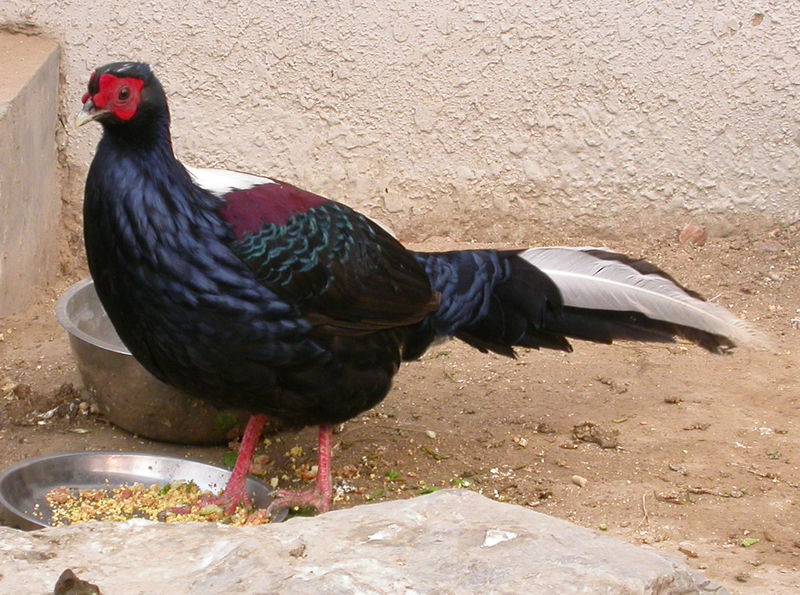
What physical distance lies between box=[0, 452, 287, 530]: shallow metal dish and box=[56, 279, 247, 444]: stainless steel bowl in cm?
26

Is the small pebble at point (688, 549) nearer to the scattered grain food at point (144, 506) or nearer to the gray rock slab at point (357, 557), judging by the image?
the gray rock slab at point (357, 557)

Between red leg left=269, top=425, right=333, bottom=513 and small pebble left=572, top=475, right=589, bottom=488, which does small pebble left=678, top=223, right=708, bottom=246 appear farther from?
red leg left=269, top=425, right=333, bottom=513

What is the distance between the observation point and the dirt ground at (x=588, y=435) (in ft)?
14.0

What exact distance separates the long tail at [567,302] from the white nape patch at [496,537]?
2003 millimetres

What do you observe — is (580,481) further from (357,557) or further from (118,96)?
(118,96)

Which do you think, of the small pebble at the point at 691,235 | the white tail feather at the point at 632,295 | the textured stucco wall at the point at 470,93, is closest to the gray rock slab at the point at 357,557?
the white tail feather at the point at 632,295

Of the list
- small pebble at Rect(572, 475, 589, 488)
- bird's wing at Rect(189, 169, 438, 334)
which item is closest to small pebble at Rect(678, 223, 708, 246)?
small pebble at Rect(572, 475, 589, 488)

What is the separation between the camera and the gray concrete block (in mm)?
5473

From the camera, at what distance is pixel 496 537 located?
106 inches

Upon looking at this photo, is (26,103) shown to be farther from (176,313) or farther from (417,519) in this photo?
(417,519)

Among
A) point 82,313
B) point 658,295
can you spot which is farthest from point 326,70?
point 658,295

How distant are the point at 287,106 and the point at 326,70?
0.28m

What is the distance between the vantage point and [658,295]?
4699 millimetres

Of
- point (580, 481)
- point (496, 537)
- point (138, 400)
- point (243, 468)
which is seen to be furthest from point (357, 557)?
point (138, 400)
